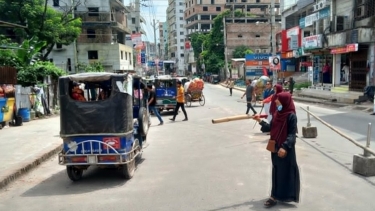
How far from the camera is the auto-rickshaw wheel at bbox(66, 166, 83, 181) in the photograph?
23.2 feet

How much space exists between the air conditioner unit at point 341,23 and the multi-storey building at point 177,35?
95.0 meters

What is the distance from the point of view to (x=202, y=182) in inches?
263

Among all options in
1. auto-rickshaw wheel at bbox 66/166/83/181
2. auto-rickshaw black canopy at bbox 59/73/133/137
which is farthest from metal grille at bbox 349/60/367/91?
auto-rickshaw wheel at bbox 66/166/83/181

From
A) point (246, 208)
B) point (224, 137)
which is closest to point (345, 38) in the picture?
point (224, 137)

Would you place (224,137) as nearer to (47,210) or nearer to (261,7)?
(47,210)

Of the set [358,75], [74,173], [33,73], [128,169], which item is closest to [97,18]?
[33,73]

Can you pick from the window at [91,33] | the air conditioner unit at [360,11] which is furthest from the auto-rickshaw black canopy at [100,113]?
the window at [91,33]

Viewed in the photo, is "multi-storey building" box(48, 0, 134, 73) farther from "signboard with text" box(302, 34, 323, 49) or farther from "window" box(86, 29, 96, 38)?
"signboard with text" box(302, 34, 323, 49)

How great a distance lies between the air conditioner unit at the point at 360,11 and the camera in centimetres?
2306

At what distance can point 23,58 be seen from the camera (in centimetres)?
2022

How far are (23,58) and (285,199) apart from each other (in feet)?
61.3

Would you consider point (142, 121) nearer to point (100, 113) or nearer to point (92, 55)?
point (100, 113)

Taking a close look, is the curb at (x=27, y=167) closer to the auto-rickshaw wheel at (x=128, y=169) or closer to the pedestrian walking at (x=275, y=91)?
the auto-rickshaw wheel at (x=128, y=169)

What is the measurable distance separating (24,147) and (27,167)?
249 centimetres
